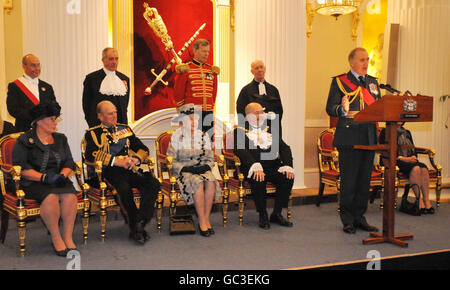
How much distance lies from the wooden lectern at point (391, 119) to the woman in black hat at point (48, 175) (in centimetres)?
245

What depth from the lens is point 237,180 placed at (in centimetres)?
462

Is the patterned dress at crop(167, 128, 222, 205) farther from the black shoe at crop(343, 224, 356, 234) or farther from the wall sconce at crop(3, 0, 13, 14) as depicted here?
the wall sconce at crop(3, 0, 13, 14)

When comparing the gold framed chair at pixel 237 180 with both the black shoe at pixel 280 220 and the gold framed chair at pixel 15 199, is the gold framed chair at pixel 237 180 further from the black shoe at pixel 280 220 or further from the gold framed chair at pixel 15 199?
the gold framed chair at pixel 15 199

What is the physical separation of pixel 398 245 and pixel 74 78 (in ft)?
12.3

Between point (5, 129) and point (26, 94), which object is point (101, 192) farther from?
point (5, 129)

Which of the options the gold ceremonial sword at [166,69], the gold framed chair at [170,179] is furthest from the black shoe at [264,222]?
the gold ceremonial sword at [166,69]

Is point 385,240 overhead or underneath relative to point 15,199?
underneath

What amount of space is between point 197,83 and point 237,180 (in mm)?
1206

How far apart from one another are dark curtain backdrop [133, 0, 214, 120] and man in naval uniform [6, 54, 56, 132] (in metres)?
2.09

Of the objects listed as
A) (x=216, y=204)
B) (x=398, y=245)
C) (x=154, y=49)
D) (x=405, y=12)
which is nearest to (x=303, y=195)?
(x=216, y=204)

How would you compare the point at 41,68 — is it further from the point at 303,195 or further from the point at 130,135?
the point at 303,195

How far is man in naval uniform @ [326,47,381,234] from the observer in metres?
4.02

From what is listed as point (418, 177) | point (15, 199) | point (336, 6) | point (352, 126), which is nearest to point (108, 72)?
point (15, 199)

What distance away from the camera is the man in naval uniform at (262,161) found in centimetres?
446
